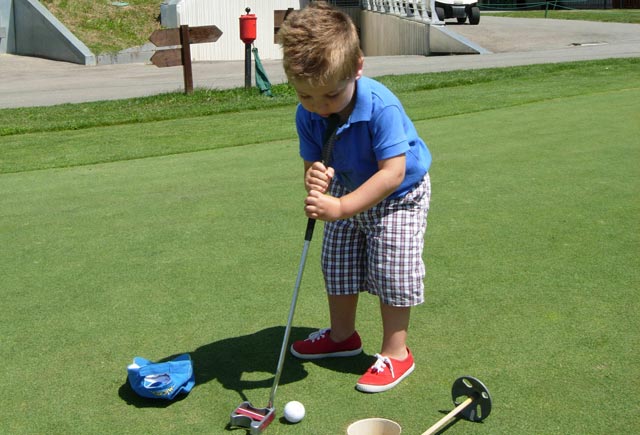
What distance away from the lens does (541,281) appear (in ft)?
13.3

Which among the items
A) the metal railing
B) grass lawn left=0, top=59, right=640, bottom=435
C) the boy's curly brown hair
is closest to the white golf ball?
grass lawn left=0, top=59, right=640, bottom=435

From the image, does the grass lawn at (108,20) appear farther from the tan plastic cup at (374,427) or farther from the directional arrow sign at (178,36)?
the tan plastic cup at (374,427)

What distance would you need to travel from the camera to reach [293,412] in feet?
9.29

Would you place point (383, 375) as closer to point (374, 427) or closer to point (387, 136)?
point (374, 427)

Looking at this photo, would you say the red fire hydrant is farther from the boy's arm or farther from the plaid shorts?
the boy's arm

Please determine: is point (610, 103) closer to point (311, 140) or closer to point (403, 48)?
point (311, 140)

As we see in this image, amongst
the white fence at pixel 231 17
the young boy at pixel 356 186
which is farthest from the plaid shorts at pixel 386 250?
the white fence at pixel 231 17

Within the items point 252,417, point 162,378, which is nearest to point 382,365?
point 252,417

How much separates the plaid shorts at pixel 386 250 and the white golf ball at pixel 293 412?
573mm

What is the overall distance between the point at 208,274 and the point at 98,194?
84.1 inches

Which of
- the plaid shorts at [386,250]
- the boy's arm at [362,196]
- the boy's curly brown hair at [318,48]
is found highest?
the boy's curly brown hair at [318,48]

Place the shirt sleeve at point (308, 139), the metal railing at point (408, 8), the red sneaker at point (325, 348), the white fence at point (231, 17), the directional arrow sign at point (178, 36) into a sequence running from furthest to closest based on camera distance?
the white fence at point (231, 17)
the metal railing at point (408, 8)
the directional arrow sign at point (178, 36)
the red sneaker at point (325, 348)
the shirt sleeve at point (308, 139)

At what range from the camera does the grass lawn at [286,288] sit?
301 centimetres

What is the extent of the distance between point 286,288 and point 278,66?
15709 mm
